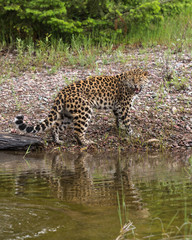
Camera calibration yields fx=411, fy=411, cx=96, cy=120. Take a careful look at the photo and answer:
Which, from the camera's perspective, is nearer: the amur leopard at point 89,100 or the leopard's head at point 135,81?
the amur leopard at point 89,100

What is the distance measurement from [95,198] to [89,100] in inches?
161

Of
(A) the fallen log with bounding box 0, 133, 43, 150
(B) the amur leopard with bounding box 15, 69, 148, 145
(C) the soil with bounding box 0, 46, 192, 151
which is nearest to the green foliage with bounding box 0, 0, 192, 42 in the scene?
(C) the soil with bounding box 0, 46, 192, 151

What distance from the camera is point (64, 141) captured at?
8.66m

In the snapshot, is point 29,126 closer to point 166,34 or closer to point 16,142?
point 16,142

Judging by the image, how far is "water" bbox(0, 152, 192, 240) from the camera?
3369 millimetres

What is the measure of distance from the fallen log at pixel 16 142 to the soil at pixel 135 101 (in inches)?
18.0

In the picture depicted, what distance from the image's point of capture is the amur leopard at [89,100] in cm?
811

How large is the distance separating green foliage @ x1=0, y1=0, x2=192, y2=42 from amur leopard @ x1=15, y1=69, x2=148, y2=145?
4.16 m

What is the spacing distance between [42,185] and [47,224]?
1591 mm

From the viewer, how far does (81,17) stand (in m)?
13.9

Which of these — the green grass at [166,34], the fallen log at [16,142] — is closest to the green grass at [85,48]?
the green grass at [166,34]

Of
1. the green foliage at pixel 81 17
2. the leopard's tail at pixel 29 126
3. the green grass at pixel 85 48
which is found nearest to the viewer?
the leopard's tail at pixel 29 126

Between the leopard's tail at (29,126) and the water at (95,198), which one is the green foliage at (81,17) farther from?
the water at (95,198)

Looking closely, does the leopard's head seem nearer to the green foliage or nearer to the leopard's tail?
the leopard's tail
